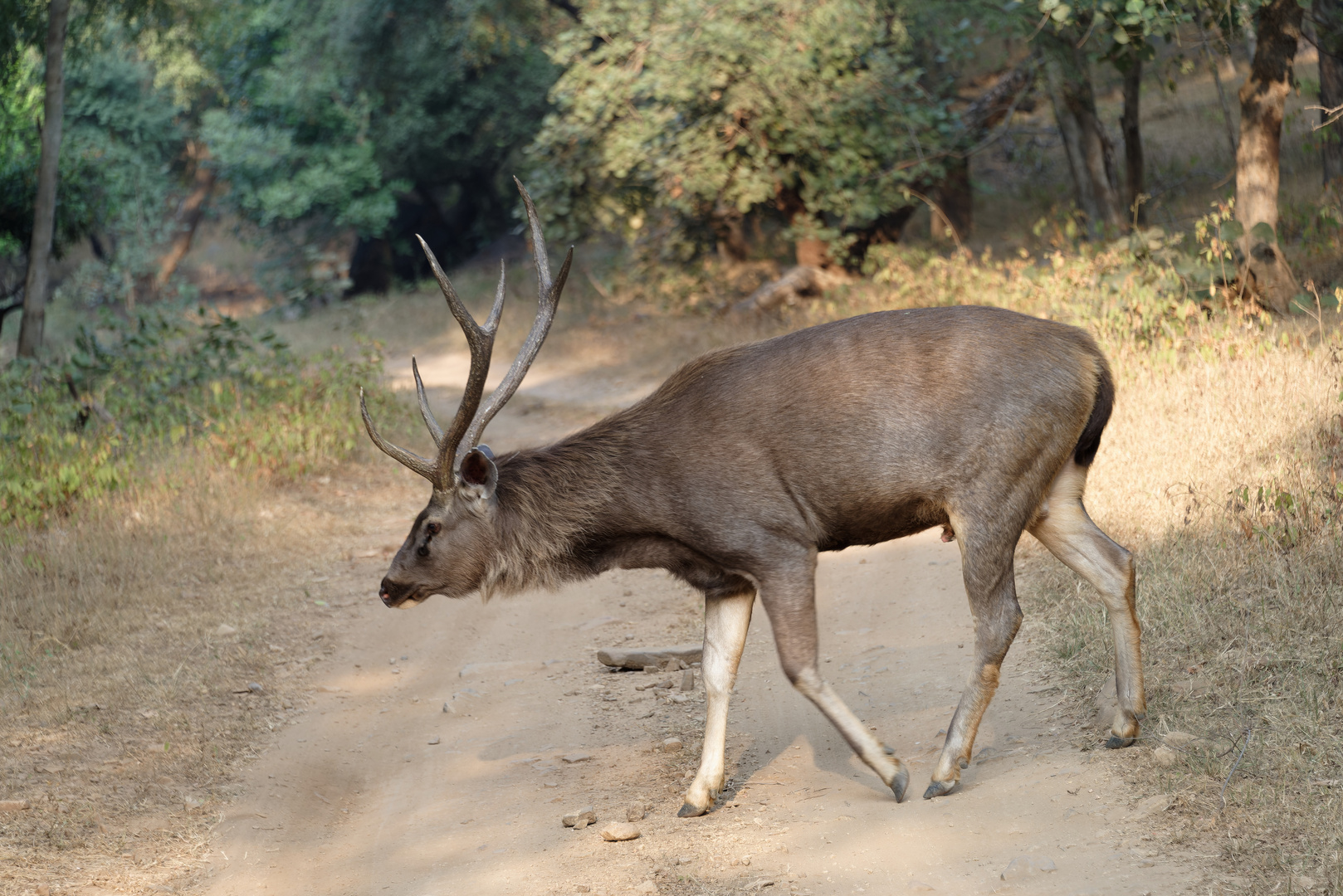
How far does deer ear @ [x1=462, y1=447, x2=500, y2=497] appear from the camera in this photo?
5113 millimetres

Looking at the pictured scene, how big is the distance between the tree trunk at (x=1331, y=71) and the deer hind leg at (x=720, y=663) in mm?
9114

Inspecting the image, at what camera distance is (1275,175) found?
1013 centimetres

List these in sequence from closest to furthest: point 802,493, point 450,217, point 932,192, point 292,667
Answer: point 802,493
point 292,667
point 932,192
point 450,217

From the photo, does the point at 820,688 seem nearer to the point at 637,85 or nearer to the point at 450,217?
the point at 637,85

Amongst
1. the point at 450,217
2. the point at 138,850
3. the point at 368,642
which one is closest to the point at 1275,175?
the point at 368,642

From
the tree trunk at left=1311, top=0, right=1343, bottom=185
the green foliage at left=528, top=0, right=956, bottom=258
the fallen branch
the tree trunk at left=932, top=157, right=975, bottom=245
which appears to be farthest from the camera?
the tree trunk at left=932, top=157, right=975, bottom=245

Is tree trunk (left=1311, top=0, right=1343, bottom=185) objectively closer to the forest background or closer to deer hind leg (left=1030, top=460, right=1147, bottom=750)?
the forest background

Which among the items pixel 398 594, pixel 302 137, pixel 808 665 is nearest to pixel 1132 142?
pixel 808 665

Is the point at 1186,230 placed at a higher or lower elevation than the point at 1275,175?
lower

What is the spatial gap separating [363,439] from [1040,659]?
26.3ft

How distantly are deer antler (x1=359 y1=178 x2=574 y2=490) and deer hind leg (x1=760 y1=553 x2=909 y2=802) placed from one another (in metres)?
1.51

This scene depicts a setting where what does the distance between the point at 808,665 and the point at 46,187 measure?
11.6 meters

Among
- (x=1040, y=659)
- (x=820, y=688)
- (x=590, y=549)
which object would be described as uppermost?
(x=590, y=549)

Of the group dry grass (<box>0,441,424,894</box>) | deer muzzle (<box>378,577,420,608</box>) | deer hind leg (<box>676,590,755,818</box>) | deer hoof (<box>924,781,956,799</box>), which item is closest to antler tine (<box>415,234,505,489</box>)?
deer muzzle (<box>378,577,420,608</box>)
